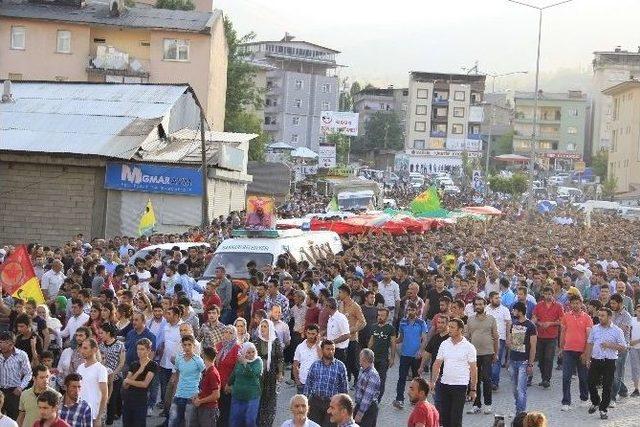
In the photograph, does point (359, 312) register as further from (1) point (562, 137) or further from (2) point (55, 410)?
(1) point (562, 137)

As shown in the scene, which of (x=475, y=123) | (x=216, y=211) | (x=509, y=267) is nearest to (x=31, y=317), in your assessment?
(x=509, y=267)

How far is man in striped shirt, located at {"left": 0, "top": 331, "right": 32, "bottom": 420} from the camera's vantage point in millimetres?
12961

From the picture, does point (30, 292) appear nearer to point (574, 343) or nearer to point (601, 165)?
point (574, 343)

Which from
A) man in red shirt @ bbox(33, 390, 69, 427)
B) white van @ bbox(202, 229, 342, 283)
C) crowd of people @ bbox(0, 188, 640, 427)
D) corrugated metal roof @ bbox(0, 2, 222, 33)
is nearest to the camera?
man in red shirt @ bbox(33, 390, 69, 427)

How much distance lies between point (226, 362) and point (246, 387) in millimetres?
441

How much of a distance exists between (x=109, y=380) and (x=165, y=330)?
1.96 meters

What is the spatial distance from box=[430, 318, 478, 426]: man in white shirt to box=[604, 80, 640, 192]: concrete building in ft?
295

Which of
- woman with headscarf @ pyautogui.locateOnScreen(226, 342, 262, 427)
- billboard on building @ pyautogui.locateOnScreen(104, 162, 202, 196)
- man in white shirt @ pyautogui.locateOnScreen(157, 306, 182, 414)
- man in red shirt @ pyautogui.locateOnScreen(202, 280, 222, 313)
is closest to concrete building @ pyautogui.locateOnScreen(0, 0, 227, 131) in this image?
billboard on building @ pyautogui.locateOnScreen(104, 162, 202, 196)

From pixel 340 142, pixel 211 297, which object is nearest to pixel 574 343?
pixel 211 297

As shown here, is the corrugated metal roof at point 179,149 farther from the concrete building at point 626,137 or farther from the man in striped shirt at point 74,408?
the concrete building at point 626,137

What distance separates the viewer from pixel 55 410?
389 inches

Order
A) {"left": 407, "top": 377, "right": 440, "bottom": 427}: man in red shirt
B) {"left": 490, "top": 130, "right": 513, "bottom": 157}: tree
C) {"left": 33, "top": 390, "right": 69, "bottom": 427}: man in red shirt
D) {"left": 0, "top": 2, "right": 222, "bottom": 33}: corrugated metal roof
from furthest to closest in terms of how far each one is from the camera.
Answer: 1. {"left": 490, "top": 130, "right": 513, "bottom": 157}: tree
2. {"left": 0, "top": 2, "right": 222, "bottom": 33}: corrugated metal roof
3. {"left": 407, "top": 377, "right": 440, "bottom": 427}: man in red shirt
4. {"left": 33, "top": 390, "right": 69, "bottom": 427}: man in red shirt

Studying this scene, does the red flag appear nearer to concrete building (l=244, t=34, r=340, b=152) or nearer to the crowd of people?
the crowd of people

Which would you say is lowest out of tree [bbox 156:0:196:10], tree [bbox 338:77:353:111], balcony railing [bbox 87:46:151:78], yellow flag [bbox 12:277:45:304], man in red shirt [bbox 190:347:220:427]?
→ man in red shirt [bbox 190:347:220:427]
